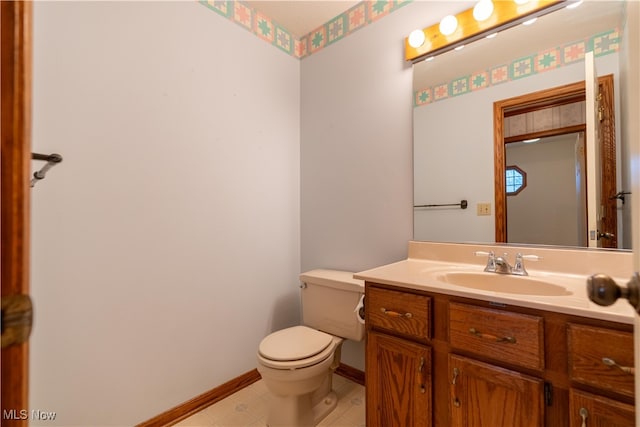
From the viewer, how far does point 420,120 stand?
158 cm

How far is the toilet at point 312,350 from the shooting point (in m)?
1.30

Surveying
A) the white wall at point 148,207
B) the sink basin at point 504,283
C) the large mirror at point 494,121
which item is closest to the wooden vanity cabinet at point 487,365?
the sink basin at point 504,283

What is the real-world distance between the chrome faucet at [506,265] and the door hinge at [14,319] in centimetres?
141

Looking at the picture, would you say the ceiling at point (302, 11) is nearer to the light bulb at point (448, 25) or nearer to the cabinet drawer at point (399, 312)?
the light bulb at point (448, 25)

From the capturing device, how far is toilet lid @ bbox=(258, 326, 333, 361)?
4.33 feet

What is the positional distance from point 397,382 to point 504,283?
59cm

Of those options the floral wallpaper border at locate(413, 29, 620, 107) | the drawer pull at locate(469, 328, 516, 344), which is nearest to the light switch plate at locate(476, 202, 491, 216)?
the floral wallpaper border at locate(413, 29, 620, 107)

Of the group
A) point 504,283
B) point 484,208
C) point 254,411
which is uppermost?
point 484,208

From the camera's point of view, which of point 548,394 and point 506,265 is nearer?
point 548,394

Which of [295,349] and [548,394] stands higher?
[548,394]

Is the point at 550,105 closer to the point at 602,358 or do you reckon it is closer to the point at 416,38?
the point at 416,38

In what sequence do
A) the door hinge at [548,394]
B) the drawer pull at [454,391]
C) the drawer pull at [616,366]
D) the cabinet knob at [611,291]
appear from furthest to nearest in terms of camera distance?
the drawer pull at [454,391], the door hinge at [548,394], the drawer pull at [616,366], the cabinet knob at [611,291]

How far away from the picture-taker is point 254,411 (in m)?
1.53

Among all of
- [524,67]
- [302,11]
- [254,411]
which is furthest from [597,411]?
[302,11]
